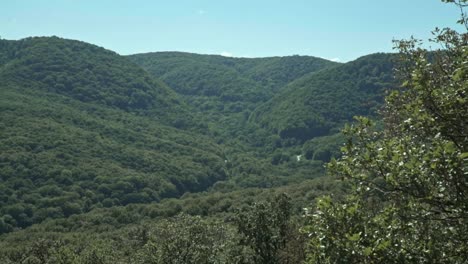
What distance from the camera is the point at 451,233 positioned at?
10.0m

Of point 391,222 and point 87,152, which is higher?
point 391,222

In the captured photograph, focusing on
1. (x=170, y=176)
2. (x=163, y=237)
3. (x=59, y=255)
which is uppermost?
(x=163, y=237)

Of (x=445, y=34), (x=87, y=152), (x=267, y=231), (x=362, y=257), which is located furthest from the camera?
(x=87, y=152)

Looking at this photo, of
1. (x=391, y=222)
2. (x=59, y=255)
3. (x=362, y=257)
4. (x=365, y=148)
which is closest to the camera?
(x=362, y=257)

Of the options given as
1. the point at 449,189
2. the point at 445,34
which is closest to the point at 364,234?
the point at 449,189

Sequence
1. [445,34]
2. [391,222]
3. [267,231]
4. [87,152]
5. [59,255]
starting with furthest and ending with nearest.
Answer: [87,152], [59,255], [267,231], [445,34], [391,222]

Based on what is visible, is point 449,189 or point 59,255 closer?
point 449,189

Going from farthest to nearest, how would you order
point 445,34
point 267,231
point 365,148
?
1. point 267,231
2. point 445,34
3. point 365,148

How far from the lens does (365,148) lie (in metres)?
11.1

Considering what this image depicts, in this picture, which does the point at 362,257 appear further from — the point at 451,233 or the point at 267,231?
the point at 267,231

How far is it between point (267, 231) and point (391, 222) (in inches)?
1306

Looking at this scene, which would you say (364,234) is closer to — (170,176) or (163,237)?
(163,237)

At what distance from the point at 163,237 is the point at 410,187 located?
35.5 m

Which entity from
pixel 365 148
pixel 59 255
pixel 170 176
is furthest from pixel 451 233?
pixel 170 176
